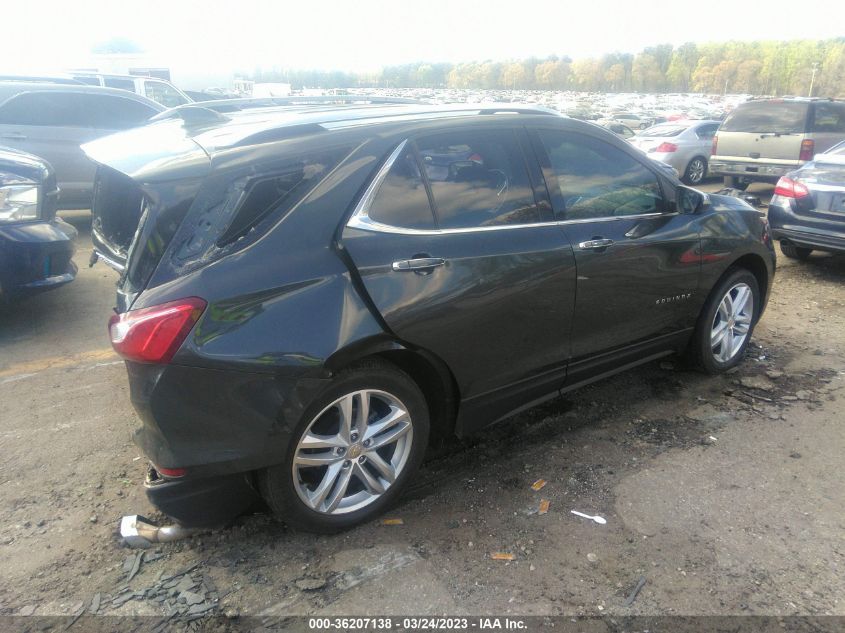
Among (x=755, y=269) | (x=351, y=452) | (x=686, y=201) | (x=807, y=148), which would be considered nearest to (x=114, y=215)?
(x=351, y=452)

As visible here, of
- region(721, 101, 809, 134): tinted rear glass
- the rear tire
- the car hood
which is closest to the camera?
the car hood

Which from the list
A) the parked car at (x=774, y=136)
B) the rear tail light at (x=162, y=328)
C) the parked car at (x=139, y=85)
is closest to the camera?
the rear tail light at (x=162, y=328)

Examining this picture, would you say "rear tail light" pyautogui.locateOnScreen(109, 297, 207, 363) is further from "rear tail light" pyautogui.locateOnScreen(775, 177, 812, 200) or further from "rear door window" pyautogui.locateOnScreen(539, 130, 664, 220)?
"rear tail light" pyautogui.locateOnScreen(775, 177, 812, 200)

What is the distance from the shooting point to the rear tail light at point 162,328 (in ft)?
7.70

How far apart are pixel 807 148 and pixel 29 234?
11860 mm

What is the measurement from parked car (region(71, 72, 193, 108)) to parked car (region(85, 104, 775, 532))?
11.7 metres

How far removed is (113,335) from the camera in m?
2.49

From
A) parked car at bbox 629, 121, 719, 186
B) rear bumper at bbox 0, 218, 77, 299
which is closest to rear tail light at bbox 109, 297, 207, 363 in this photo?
rear bumper at bbox 0, 218, 77, 299

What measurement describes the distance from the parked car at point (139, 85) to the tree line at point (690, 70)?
4546 centimetres

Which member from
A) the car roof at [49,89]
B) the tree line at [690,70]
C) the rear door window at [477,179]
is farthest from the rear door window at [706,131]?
the tree line at [690,70]

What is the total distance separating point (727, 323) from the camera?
440 centimetres

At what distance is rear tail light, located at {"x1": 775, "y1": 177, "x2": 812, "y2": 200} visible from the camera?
6.90m

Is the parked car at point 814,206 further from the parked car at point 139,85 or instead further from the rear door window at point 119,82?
the rear door window at point 119,82

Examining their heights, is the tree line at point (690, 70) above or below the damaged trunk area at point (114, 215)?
above
